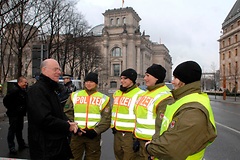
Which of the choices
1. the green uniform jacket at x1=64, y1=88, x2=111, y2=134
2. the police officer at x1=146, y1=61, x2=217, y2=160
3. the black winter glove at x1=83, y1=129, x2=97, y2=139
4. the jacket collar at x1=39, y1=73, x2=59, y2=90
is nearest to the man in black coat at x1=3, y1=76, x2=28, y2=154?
the green uniform jacket at x1=64, y1=88, x2=111, y2=134

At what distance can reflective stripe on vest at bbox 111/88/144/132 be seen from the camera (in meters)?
4.46

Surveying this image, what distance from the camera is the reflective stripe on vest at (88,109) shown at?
14.8ft

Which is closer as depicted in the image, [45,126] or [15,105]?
[45,126]

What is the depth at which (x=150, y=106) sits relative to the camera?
12.5 ft

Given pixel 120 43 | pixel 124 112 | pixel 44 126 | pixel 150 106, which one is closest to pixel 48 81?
pixel 44 126

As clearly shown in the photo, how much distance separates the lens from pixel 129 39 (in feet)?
299

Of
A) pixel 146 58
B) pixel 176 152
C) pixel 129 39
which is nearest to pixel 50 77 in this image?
pixel 176 152

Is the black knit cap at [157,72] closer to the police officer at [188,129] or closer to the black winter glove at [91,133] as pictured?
the black winter glove at [91,133]

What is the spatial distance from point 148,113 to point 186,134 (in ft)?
5.77

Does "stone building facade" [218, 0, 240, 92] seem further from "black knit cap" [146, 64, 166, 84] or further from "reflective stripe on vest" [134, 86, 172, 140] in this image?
"reflective stripe on vest" [134, 86, 172, 140]

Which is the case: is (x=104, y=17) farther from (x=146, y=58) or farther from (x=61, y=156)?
(x=61, y=156)

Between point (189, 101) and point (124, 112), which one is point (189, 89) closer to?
point (189, 101)

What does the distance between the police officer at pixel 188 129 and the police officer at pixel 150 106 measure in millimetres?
1339

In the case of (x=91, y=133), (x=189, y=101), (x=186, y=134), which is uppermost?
(x=189, y=101)
